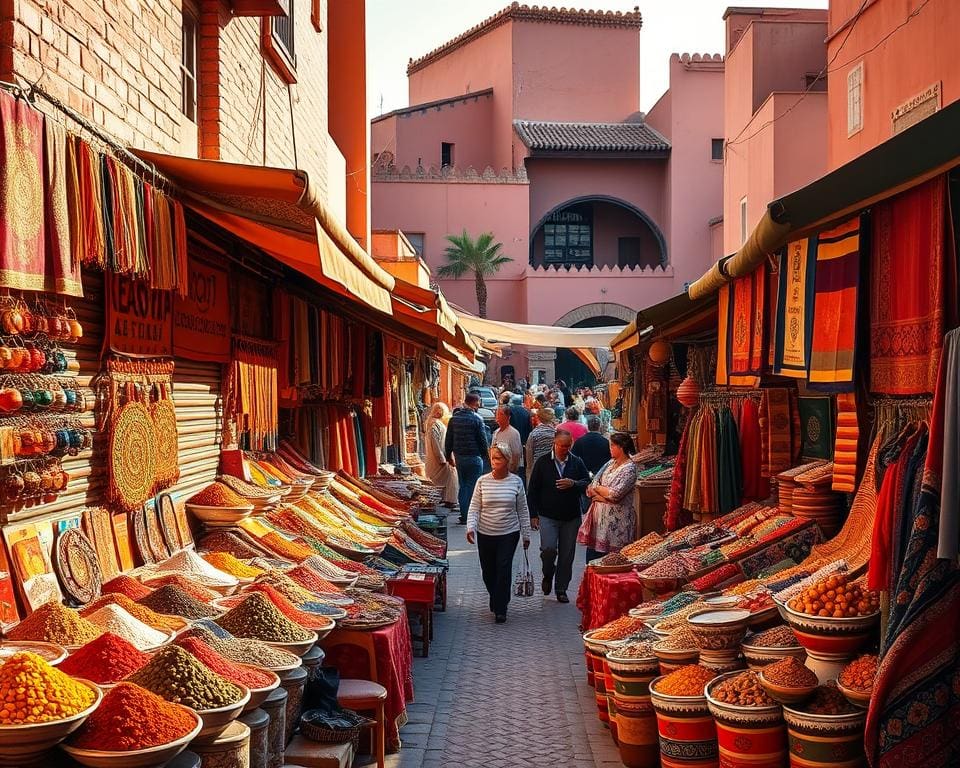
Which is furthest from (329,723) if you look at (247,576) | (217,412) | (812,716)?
(217,412)

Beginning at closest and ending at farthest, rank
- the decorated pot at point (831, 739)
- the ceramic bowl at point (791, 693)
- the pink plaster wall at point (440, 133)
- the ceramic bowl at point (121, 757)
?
the ceramic bowl at point (121, 757) → the decorated pot at point (831, 739) → the ceramic bowl at point (791, 693) → the pink plaster wall at point (440, 133)

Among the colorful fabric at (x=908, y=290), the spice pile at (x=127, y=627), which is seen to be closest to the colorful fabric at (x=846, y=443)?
the colorful fabric at (x=908, y=290)

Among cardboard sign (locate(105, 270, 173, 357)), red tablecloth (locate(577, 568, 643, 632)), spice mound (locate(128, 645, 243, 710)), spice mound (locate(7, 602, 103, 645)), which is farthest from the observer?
red tablecloth (locate(577, 568, 643, 632))

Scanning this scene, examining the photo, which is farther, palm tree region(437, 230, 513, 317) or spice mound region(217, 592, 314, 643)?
palm tree region(437, 230, 513, 317)

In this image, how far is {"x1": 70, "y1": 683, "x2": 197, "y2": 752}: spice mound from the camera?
3.01m

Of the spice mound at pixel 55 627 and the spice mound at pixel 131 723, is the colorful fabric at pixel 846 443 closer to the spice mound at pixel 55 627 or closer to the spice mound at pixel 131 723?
the spice mound at pixel 131 723

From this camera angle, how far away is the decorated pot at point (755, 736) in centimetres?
430

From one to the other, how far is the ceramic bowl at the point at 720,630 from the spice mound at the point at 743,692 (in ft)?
0.84

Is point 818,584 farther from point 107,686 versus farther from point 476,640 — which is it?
point 476,640

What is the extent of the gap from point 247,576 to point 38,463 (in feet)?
5.77

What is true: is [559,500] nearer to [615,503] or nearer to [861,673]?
[615,503]

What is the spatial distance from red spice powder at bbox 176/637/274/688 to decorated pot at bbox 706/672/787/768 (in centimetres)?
187

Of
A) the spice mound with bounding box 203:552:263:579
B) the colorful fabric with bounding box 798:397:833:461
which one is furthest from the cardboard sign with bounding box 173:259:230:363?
the colorful fabric with bounding box 798:397:833:461

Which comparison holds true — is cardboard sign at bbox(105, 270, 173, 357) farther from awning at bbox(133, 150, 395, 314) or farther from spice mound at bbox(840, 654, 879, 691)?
spice mound at bbox(840, 654, 879, 691)
